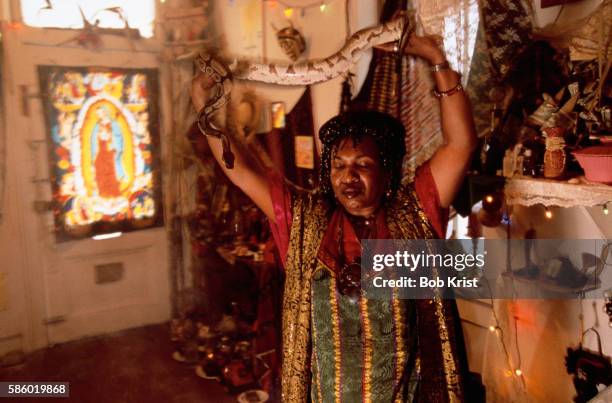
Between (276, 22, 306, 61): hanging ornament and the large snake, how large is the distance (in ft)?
3.96

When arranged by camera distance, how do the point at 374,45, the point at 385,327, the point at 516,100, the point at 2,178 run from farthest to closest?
the point at 2,178 < the point at 516,100 < the point at 374,45 < the point at 385,327

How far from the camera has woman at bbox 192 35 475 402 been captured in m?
1.13

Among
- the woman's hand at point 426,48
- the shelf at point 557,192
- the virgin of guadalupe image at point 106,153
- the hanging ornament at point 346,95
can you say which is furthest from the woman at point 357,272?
the virgin of guadalupe image at point 106,153

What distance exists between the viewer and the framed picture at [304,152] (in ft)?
8.54

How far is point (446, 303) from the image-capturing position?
3.82 ft

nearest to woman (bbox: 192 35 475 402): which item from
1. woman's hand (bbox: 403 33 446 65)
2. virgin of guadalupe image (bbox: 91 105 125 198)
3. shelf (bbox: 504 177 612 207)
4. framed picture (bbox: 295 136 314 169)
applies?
woman's hand (bbox: 403 33 446 65)

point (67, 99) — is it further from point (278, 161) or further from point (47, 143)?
point (278, 161)

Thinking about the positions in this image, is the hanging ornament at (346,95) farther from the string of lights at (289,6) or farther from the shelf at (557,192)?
the shelf at (557,192)

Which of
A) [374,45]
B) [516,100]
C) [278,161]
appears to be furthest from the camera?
[278,161]

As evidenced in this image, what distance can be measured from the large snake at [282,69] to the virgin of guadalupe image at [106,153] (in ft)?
3.39

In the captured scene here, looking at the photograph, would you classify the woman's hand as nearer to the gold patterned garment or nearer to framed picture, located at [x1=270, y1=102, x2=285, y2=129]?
the gold patterned garment

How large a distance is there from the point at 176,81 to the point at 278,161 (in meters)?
0.74

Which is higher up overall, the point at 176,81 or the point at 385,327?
the point at 176,81

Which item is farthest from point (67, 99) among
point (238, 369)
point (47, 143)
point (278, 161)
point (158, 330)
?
point (238, 369)
